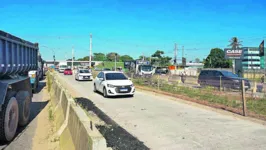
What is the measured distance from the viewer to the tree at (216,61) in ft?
369

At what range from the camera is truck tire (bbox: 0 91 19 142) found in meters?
5.89

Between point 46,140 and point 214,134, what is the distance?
4.46 metres

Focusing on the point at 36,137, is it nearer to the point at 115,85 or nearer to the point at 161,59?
the point at 115,85

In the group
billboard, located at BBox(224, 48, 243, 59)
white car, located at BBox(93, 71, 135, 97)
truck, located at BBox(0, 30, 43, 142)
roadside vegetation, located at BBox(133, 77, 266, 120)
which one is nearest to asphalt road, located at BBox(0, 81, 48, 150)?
truck, located at BBox(0, 30, 43, 142)

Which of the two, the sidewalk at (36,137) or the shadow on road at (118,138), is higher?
the shadow on road at (118,138)

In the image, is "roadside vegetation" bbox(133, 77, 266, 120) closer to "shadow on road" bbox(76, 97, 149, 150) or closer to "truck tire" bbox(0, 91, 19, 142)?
"shadow on road" bbox(76, 97, 149, 150)

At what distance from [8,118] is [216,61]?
4676 inches

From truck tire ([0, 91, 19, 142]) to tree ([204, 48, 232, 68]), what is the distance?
111824mm

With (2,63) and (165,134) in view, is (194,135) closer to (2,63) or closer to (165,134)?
(165,134)

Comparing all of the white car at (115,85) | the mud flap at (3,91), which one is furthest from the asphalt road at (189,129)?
the white car at (115,85)

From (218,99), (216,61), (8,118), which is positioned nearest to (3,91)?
(8,118)

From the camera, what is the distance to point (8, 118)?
6.11 m

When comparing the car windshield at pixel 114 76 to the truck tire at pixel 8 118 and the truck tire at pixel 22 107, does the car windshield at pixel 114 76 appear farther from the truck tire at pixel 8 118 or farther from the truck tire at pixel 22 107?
the truck tire at pixel 8 118

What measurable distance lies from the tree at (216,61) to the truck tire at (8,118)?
112 meters
